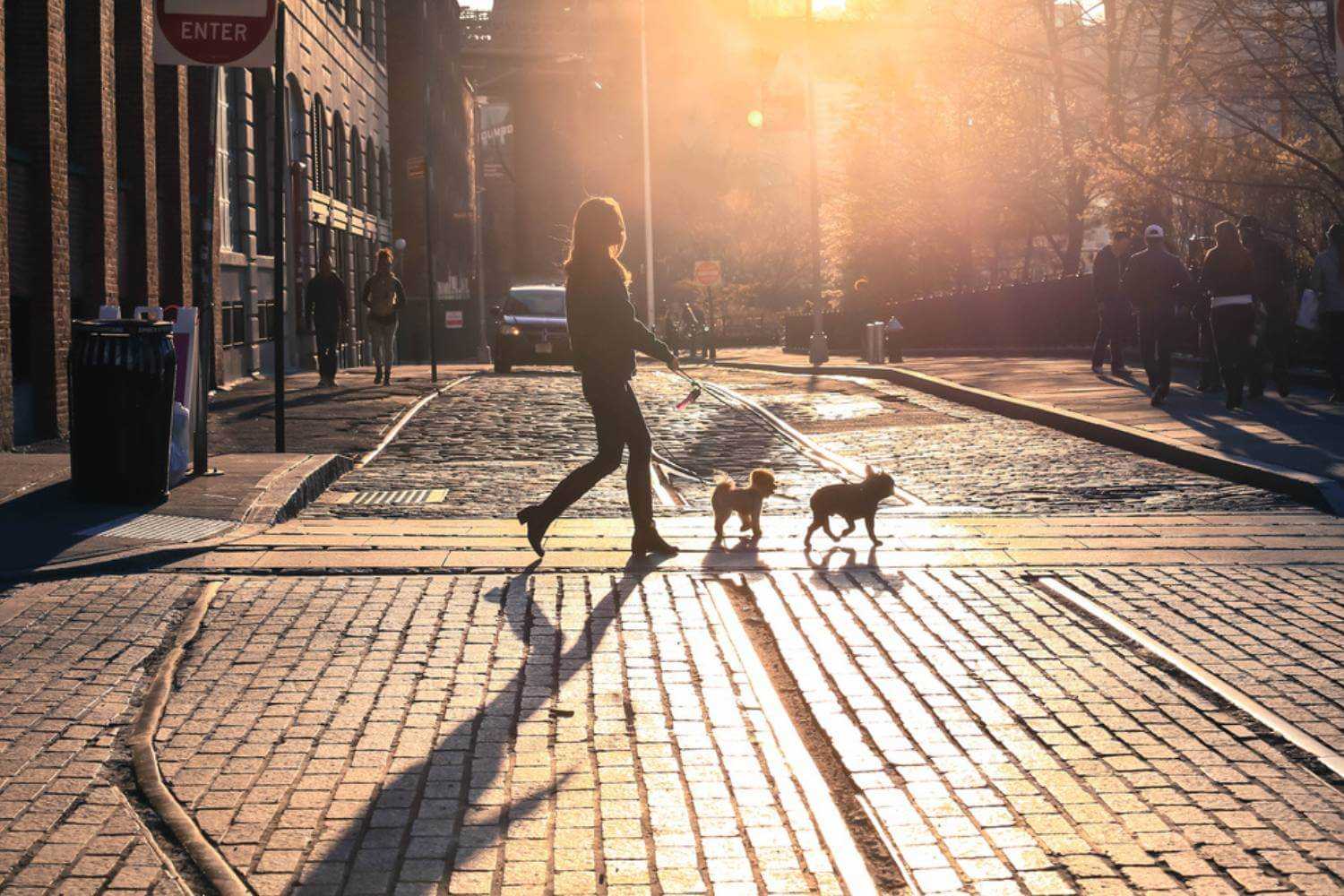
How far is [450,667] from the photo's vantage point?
21.4ft

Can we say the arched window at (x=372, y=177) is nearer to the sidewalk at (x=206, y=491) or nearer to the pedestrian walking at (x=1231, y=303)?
the sidewalk at (x=206, y=491)

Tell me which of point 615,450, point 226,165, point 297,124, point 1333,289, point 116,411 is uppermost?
point 297,124

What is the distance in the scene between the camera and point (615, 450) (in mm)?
9477

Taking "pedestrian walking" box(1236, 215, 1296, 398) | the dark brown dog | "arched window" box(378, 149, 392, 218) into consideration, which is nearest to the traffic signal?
"pedestrian walking" box(1236, 215, 1296, 398)

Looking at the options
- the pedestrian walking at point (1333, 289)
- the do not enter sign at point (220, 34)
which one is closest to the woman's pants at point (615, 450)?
the do not enter sign at point (220, 34)

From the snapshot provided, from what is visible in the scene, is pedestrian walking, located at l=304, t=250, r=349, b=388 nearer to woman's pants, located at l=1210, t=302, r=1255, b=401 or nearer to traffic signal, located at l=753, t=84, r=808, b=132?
traffic signal, located at l=753, t=84, r=808, b=132

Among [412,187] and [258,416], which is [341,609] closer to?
[258,416]

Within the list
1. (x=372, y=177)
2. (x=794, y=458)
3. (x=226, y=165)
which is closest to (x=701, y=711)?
(x=794, y=458)

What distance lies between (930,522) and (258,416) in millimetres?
9794

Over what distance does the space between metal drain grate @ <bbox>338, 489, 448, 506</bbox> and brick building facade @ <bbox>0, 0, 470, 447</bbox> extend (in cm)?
168

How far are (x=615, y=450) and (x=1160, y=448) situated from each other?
627cm

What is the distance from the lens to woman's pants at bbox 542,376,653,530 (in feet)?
30.7

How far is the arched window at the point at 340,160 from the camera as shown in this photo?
38.7 metres

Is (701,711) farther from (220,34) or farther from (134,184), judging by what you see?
(134,184)
